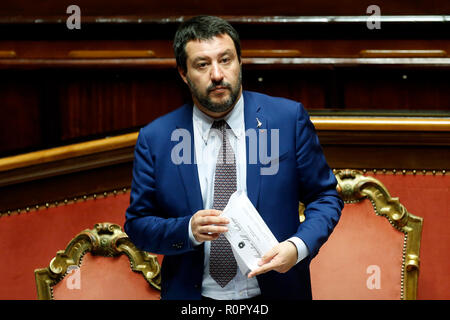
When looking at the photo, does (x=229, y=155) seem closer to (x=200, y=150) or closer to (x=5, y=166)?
(x=200, y=150)

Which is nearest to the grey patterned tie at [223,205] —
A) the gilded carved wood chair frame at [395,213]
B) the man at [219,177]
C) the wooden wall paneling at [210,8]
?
the man at [219,177]

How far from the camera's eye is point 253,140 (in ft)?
1.59

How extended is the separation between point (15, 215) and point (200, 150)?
13.9 inches

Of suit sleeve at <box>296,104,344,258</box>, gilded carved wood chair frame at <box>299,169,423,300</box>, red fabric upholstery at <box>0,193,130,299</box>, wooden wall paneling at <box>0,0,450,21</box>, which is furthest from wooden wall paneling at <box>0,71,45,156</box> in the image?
suit sleeve at <box>296,104,344,258</box>

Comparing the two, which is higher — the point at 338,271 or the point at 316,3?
the point at 316,3

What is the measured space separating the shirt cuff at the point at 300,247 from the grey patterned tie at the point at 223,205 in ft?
0.17

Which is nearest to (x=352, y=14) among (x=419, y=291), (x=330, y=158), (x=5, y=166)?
(x=330, y=158)

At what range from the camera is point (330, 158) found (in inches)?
28.2

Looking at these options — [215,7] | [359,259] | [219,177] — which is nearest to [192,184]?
[219,177]

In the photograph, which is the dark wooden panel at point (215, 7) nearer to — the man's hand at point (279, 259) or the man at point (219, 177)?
the man at point (219, 177)

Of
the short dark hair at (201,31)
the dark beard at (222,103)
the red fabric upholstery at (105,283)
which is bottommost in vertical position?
the red fabric upholstery at (105,283)

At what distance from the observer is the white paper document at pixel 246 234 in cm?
44

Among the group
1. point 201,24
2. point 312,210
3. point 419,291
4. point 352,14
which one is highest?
point 352,14

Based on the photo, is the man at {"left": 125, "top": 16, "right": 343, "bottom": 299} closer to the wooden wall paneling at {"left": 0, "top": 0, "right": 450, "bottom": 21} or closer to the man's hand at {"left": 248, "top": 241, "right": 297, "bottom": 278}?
the man's hand at {"left": 248, "top": 241, "right": 297, "bottom": 278}
